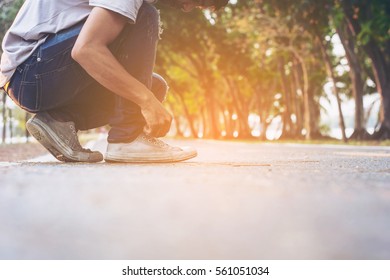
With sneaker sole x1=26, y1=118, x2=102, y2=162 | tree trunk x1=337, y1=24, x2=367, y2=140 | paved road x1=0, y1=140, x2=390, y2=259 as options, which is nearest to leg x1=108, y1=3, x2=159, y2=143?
sneaker sole x1=26, y1=118, x2=102, y2=162

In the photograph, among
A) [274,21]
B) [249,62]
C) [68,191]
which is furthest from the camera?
[249,62]

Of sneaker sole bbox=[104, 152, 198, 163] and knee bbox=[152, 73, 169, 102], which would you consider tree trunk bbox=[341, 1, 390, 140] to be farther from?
sneaker sole bbox=[104, 152, 198, 163]

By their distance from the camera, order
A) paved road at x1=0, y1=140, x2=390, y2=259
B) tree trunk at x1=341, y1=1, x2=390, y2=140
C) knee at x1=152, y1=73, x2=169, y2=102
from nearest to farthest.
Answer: paved road at x1=0, y1=140, x2=390, y2=259 → knee at x1=152, y1=73, x2=169, y2=102 → tree trunk at x1=341, y1=1, x2=390, y2=140

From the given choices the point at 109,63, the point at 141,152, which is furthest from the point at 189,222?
the point at 141,152

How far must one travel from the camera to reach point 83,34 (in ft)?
10.6

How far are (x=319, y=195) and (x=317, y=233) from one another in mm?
345

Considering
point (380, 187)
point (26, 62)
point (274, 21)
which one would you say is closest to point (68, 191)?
point (380, 187)

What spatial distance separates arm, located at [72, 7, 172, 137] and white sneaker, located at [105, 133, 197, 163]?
0.51ft

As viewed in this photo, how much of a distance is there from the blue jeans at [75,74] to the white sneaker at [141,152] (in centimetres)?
4

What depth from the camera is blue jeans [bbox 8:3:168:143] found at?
3.58 meters

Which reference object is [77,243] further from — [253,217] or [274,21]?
[274,21]

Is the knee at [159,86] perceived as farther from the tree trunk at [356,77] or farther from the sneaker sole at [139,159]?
the tree trunk at [356,77]

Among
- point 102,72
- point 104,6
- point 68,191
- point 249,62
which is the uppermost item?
point 249,62

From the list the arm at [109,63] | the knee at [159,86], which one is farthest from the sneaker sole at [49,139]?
the knee at [159,86]
